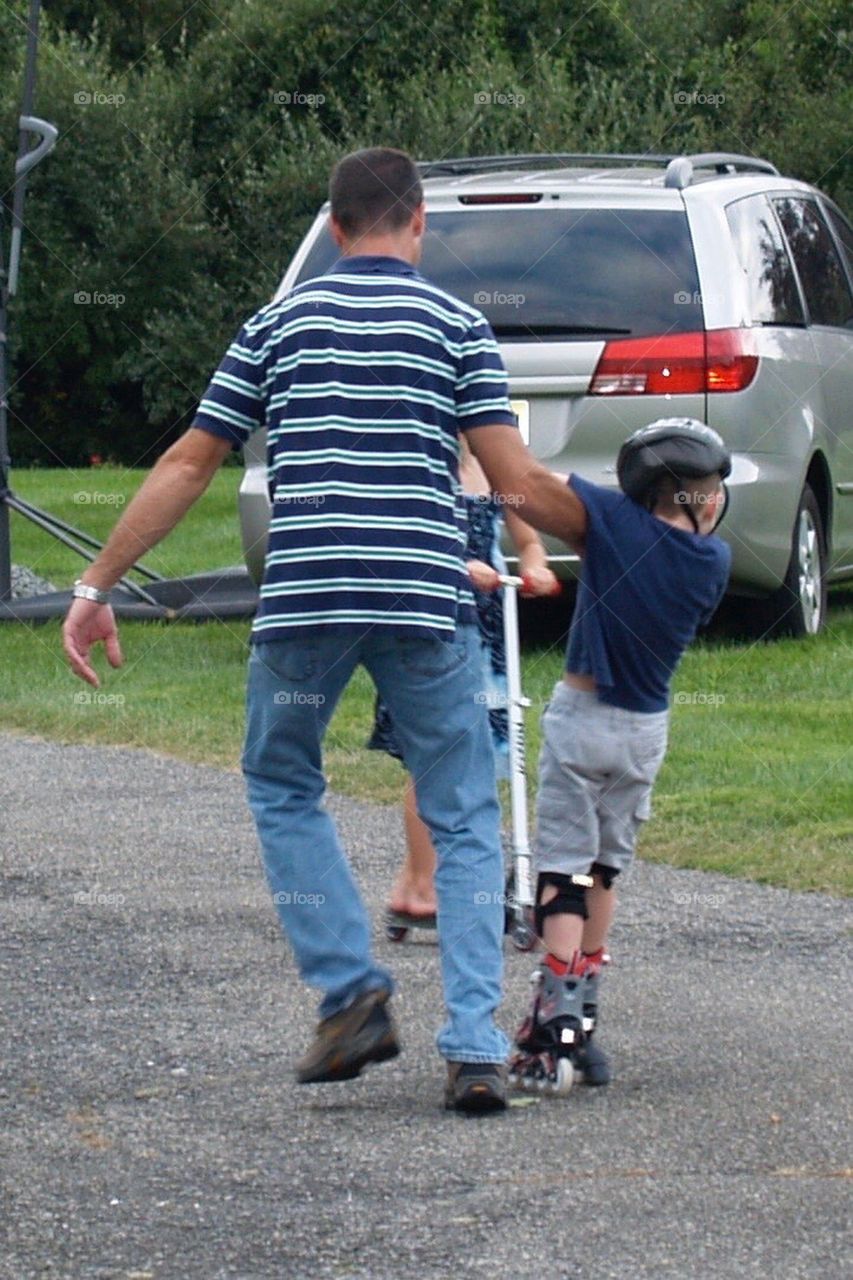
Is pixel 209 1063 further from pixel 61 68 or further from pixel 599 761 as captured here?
pixel 61 68

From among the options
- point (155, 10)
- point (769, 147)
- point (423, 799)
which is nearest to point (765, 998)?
point (423, 799)

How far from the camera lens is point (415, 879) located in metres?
5.77

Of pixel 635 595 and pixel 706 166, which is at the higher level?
pixel 706 166

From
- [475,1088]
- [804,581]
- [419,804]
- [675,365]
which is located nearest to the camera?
[475,1088]

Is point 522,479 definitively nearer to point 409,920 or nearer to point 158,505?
point 158,505

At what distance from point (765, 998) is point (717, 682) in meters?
4.31

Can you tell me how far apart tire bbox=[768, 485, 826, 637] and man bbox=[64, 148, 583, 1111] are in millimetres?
5695

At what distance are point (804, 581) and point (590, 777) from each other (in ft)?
19.2

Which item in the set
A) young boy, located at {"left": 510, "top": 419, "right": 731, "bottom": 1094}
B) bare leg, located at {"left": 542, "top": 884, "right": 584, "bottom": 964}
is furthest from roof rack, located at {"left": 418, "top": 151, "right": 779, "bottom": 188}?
bare leg, located at {"left": 542, "top": 884, "right": 584, "bottom": 964}

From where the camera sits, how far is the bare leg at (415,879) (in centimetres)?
577

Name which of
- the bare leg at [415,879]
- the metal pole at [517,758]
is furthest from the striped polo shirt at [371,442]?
the bare leg at [415,879]

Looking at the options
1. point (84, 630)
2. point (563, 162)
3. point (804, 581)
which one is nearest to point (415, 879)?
point (84, 630)

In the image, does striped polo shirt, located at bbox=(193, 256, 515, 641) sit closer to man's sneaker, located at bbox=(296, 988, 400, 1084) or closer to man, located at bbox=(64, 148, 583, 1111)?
man, located at bbox=(64, 148, 583, 1111)

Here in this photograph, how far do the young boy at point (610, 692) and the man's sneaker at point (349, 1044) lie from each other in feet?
0.92
